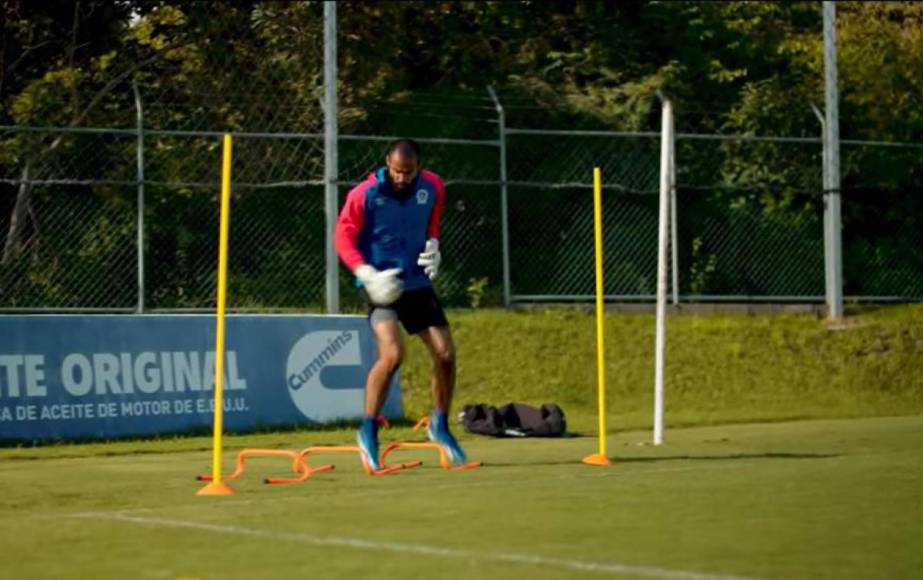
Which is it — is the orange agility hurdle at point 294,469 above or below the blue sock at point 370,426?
below

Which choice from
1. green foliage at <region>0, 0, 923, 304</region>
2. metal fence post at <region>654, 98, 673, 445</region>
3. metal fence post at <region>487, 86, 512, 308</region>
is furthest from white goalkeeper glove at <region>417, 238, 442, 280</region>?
metal fence post at <region>487, 86, 512, 308</region>

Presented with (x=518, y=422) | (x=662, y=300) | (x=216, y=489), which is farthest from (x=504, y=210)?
(x=216, y=489)

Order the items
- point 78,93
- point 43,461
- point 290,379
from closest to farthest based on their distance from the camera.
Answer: point 43,461
point 290,379
point 78,93

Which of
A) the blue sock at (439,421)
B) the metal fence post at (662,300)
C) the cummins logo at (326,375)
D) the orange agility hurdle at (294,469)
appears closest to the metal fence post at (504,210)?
the cummins logo at (326,375)

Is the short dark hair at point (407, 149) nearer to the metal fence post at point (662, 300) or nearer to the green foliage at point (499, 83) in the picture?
the metal fence post at point (662, 300)

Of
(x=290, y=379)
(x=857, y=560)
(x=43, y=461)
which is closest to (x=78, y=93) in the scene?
(x=290, y=379)

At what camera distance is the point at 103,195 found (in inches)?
843

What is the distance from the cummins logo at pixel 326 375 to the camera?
18.2 metres

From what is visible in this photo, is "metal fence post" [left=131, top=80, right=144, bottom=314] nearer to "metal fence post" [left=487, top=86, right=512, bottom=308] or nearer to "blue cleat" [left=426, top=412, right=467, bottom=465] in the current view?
"metal fence post" [left=487, top=86, right=512, bottom=308]

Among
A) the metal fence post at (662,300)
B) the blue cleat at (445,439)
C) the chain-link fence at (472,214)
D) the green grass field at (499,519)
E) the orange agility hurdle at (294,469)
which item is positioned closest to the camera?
the green grass field at (499,519)

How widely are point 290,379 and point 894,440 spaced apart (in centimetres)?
558

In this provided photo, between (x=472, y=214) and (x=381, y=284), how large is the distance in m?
11.2

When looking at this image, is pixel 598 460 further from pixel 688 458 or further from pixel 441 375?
pixel 441 375

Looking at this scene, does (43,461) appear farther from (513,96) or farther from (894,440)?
(513,96)
